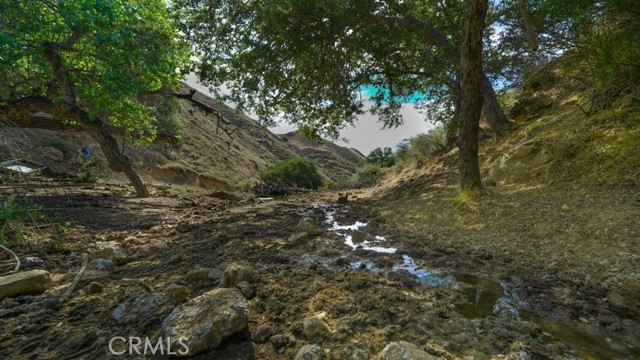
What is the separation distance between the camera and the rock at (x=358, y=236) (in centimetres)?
407

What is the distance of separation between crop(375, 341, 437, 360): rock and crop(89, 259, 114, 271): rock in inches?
105

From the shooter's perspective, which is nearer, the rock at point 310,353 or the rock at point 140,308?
the rock at point 310,353

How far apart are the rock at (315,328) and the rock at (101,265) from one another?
2211 millimetres

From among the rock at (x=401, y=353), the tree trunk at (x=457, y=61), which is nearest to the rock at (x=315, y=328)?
the rock at (x=401, y=353)

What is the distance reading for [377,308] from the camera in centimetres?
204

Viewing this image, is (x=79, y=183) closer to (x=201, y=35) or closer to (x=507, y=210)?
(x=201, y=35)

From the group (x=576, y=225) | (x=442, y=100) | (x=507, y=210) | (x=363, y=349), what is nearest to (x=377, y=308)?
(x=363, y=349)

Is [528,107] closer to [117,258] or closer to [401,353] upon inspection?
[401,353]

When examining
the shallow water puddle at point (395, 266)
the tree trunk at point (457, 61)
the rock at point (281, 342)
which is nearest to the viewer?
the rock at point (281, 342)

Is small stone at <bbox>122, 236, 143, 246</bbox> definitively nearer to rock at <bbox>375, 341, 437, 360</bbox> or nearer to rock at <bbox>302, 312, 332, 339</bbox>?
rock at <bbox>302, 312, 332, 339</bbox>

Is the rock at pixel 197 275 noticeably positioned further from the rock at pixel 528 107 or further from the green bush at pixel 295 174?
the green bush at pixel 295 174

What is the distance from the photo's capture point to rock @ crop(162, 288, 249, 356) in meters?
1.54

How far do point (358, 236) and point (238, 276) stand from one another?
2323 millimetres

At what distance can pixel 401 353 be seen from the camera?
1478 millimetres
